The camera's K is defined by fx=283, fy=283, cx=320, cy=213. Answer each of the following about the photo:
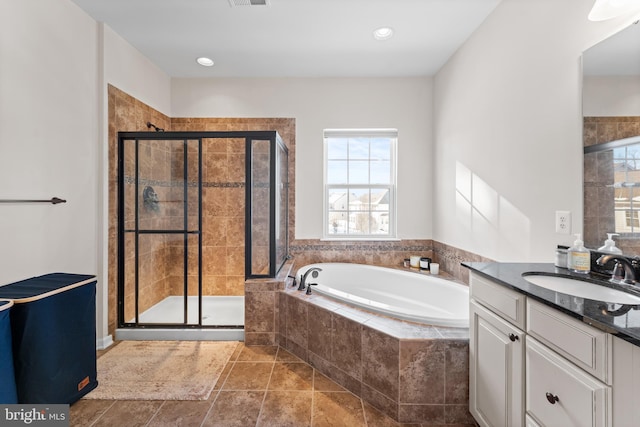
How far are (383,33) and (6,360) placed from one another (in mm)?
3212

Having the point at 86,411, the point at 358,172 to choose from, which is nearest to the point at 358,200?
the point at 358,172

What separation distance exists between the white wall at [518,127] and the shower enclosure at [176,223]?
173 cm

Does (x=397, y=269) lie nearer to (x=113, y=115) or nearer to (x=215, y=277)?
(x=215, y=277)

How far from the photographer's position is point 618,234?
4.28ft

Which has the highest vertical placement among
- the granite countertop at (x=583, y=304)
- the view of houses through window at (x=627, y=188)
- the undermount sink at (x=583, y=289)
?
the view of houses through window at (x=627, y=188)

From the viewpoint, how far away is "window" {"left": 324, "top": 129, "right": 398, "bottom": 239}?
3.38 m

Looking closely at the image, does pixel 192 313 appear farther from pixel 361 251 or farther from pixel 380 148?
pixel 380 148

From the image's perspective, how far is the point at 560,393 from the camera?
3.17 feet

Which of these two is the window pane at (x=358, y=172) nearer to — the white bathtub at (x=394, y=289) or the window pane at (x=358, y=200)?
the window pane at (x=358, y=200)

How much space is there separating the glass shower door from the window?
4.83 ft

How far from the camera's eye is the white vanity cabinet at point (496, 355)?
3.84 ft

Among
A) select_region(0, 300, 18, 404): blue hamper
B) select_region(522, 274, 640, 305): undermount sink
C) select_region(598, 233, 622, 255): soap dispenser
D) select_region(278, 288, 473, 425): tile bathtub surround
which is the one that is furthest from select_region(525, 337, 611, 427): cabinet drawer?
select_region(0, 300, 18, 404): blue hamper

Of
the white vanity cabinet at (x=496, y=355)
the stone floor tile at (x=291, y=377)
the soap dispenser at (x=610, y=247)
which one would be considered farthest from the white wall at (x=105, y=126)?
the soap dispenser at (x=610, y=247)

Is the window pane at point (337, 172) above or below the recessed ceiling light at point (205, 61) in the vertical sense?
below
